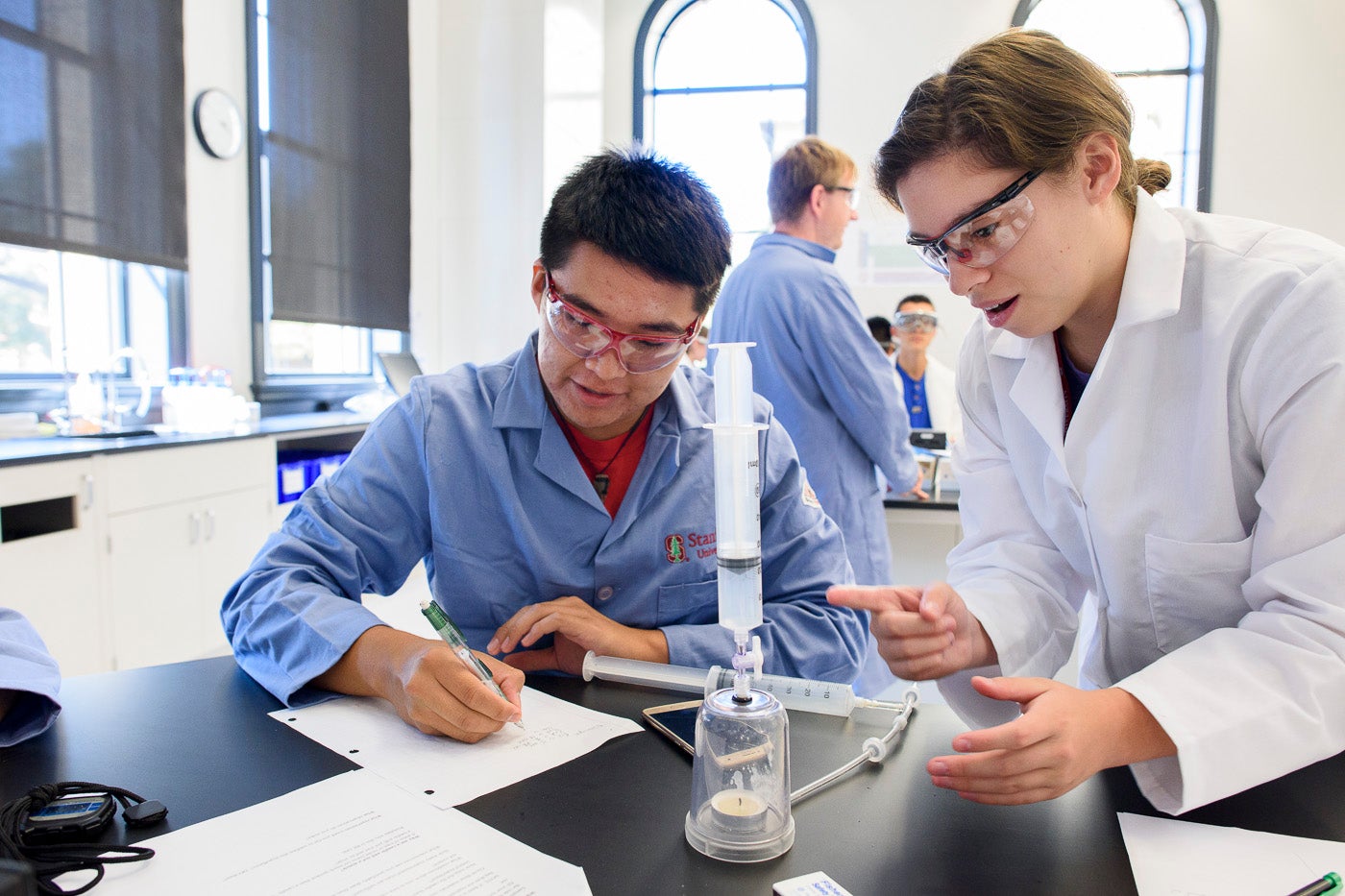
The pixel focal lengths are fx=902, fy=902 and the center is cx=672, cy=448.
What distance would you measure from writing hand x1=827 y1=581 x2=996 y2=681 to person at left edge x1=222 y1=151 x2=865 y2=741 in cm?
23

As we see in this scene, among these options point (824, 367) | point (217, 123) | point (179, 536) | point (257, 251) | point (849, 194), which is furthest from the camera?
point (257, 251)

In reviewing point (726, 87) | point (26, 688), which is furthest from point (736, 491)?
point (726, 87)

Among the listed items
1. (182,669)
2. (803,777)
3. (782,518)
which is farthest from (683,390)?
(182,669)

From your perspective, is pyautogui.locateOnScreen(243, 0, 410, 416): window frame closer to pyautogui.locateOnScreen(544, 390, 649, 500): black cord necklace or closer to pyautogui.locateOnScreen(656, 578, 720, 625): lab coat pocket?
pyautogui.locateOnScreen(544, 390, 649, 500): black cord necklace

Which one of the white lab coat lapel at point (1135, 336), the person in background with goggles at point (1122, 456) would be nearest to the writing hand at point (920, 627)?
the person in background with goggles at point (1122, 456)

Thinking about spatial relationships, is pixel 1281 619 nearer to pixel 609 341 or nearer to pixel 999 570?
pixel 999 570

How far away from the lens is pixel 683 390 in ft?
4.55

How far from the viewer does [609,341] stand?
116cm

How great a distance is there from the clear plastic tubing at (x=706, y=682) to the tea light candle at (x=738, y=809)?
8.8 inches

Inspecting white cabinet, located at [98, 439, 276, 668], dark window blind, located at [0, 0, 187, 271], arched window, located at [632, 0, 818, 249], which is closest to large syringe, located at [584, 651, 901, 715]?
white cabinet, located at [98, 439, 276, 668]

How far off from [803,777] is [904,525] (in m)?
2.23

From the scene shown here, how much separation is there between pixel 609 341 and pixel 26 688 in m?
0.72

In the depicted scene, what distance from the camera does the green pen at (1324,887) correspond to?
65 cm

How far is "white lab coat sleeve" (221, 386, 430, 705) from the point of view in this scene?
1044 millimetres
